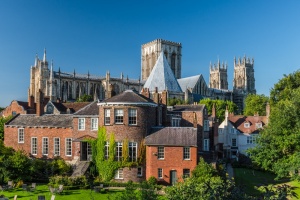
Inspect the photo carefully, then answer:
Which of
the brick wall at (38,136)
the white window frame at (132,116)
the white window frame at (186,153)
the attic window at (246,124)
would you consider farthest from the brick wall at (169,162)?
the attic window at (246,124)

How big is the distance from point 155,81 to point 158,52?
5989 centimetres

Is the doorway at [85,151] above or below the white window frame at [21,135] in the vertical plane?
below

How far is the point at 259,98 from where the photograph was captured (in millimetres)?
94875

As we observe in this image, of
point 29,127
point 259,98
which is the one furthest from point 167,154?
point 259,98

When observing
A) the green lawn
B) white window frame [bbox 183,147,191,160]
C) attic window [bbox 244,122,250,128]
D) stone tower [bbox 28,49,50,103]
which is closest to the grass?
white window frame [bbox 183,147,191,160]

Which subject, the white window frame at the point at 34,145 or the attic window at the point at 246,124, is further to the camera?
the attic window at the point at 246,124

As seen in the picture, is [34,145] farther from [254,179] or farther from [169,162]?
[254,179]

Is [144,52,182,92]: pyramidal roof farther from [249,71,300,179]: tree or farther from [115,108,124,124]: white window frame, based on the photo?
[115,108,124,124]: white window frame

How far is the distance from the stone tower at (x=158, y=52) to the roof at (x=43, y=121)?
373ft

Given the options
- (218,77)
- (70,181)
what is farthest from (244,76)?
(70,181)

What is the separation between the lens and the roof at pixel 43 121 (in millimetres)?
46566

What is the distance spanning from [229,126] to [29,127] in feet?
104

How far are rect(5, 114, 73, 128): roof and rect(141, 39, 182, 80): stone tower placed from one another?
373 ft

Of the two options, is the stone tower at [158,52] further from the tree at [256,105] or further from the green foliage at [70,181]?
the green foliage at [70,181]
